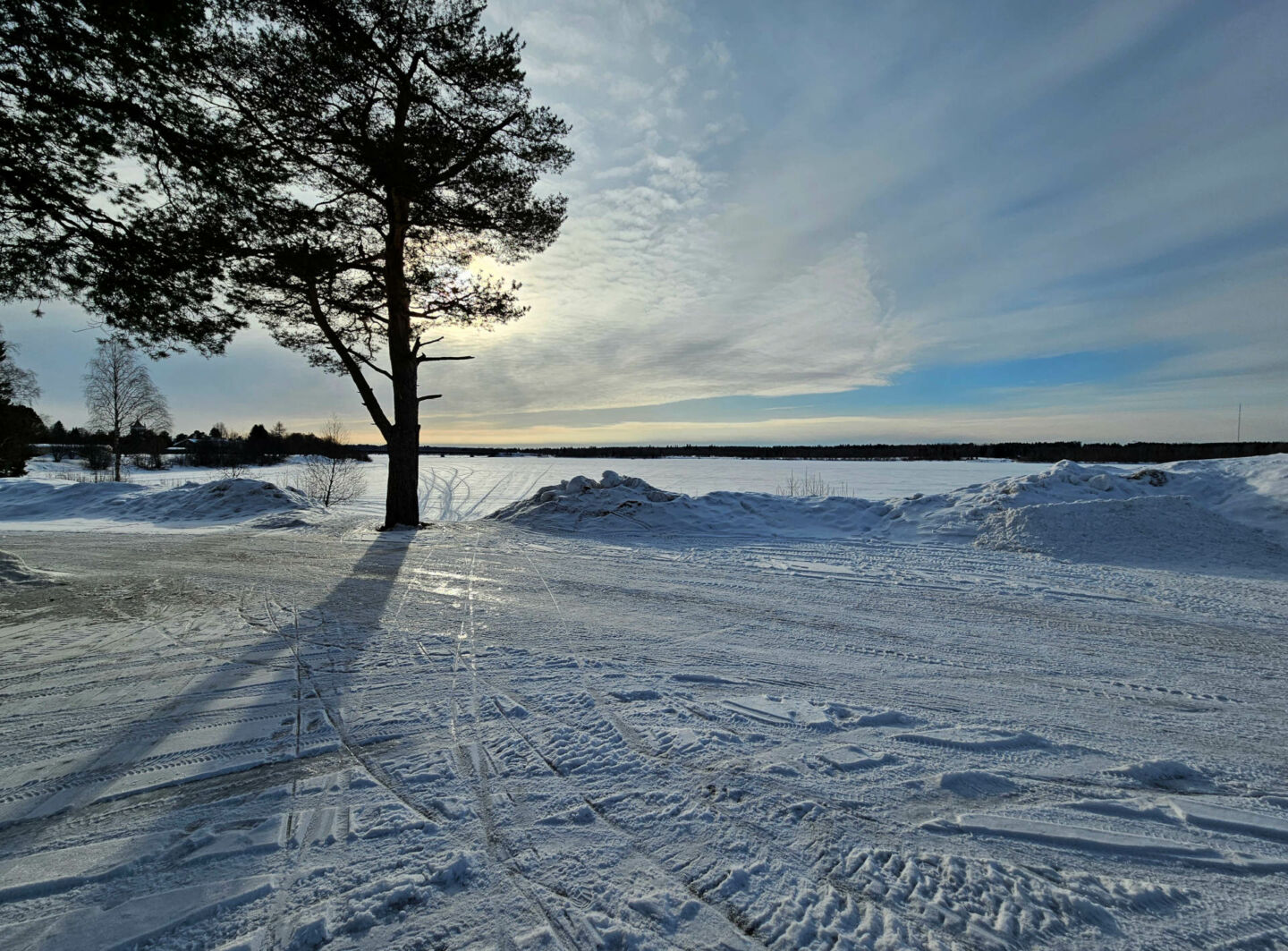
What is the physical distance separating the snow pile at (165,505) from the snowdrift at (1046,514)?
6655mm

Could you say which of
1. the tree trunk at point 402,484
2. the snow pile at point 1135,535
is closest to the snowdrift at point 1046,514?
the snow pile at point 1135,535

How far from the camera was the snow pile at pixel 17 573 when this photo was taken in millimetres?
6148

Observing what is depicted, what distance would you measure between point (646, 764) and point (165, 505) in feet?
55.9

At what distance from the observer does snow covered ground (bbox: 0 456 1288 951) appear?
1781 mm

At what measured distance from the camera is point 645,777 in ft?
8.23

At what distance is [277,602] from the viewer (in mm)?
5590

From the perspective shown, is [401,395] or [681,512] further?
[401,395]

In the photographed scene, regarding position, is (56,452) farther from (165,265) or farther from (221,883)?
(221,883)

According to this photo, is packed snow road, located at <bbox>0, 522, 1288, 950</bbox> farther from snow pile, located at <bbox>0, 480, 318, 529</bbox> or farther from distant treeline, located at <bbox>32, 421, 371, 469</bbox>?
distant treeline, located at <bbox>32, 421, 371, 469</bbox>

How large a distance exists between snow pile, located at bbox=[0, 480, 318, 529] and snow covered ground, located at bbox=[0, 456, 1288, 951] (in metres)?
8.00

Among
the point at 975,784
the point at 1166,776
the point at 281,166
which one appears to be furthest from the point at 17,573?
the point at 1166,776

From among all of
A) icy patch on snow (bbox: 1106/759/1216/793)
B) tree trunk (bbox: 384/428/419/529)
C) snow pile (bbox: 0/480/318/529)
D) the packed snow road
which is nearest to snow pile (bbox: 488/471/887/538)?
tree trunk (bbox: 384/428/419/529)

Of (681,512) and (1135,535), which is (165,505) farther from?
(1135,535)

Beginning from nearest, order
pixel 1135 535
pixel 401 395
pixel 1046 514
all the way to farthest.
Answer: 1. pixel 1135 535
2. pixel 1046 514
3. pixel 401 395
